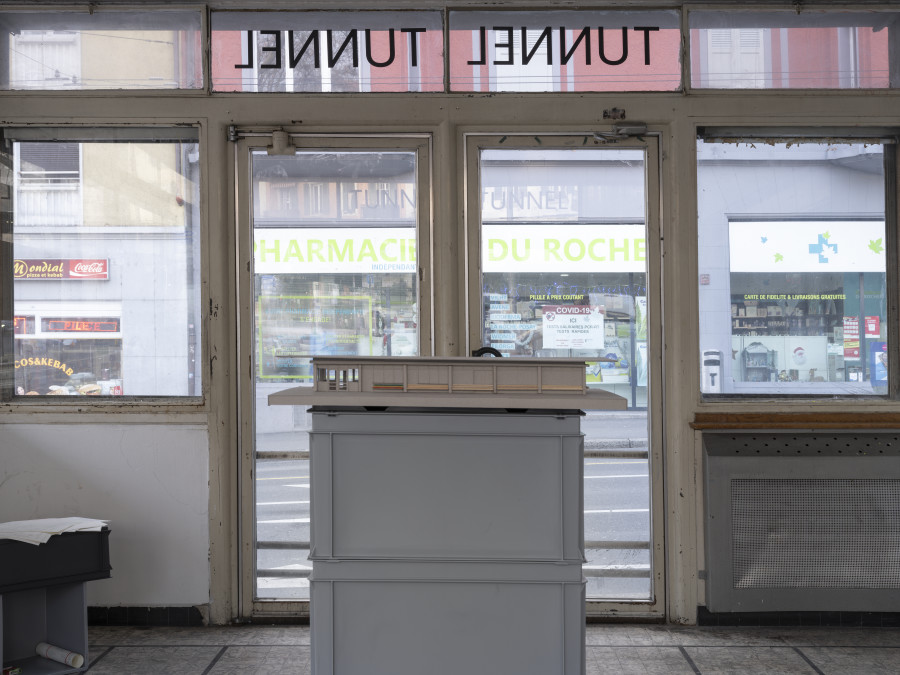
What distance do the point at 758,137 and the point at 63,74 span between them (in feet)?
10.6

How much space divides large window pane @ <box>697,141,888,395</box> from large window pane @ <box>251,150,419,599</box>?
1407mm

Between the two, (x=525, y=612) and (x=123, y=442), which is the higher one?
(x=123, y=442)

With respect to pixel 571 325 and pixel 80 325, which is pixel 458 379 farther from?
pixel 80 325

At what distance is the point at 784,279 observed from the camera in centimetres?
346

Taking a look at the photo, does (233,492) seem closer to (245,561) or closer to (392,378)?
(245,561)

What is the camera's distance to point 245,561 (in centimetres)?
345

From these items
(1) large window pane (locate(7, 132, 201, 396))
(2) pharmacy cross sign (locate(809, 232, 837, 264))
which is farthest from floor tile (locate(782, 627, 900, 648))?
(1) large window pane (locate(7, 132, 201, 396))

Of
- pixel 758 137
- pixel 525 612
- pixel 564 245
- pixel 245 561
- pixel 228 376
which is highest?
pixel 758 137

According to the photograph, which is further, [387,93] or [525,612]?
[387,93]

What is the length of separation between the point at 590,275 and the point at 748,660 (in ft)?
5.74

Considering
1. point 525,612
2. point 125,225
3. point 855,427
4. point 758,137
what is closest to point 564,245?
point 758,137

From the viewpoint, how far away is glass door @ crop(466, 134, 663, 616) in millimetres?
3453

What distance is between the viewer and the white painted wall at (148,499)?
135 inches

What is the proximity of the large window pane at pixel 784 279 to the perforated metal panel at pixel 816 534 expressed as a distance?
455mm
